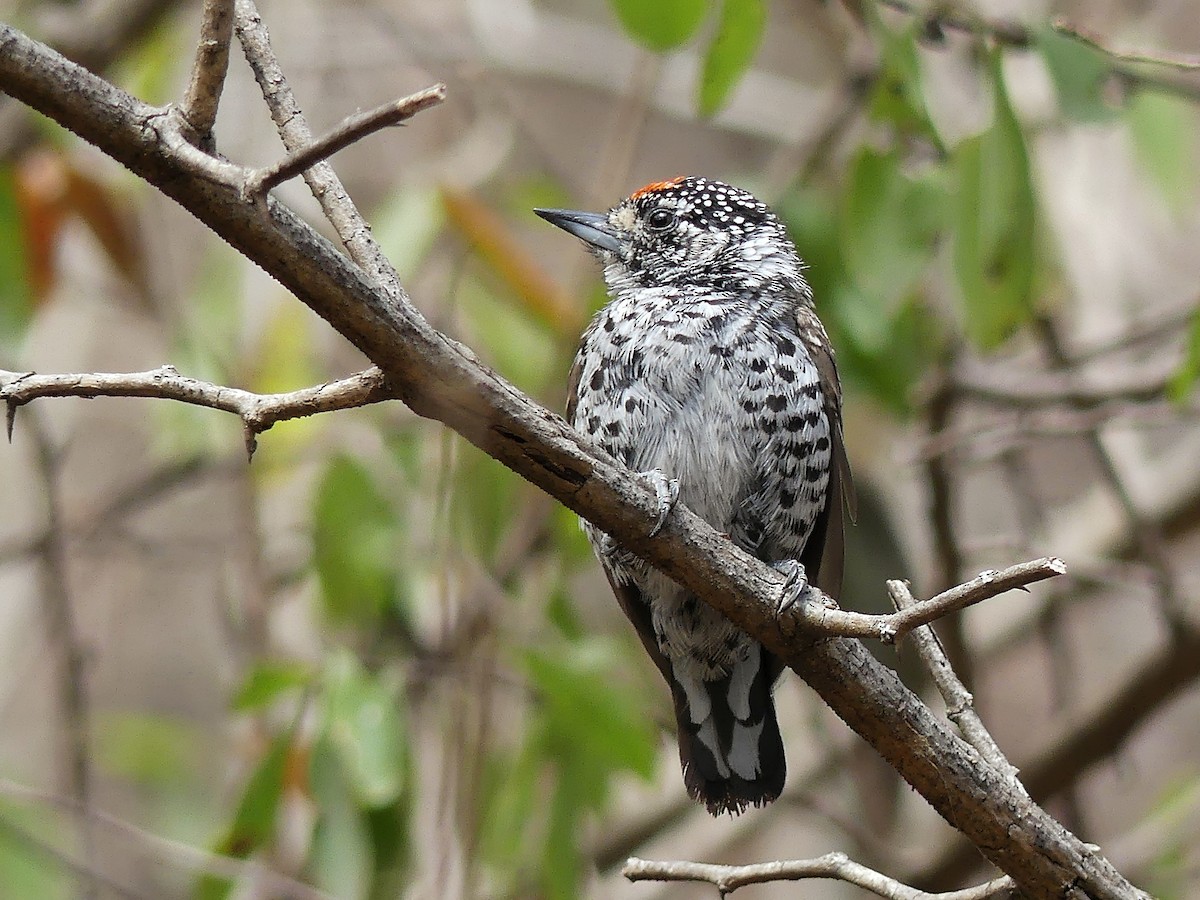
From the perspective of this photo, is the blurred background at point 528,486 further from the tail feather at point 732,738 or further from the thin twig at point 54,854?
the tail feather at point 732,738

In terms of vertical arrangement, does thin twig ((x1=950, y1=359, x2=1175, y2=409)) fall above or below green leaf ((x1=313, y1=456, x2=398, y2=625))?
above

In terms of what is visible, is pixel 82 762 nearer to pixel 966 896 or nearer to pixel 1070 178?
pixel 966 896

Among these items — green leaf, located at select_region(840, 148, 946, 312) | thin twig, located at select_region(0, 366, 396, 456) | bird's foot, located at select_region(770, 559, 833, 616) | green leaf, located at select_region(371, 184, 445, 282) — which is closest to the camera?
thin twig, located at select_region(0, 366, 396, 456)

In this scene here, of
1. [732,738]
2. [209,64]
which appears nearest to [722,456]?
[732,738]

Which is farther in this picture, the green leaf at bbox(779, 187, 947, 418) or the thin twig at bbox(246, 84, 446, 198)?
the green leaf at bbox(779, 187, 947, 418)

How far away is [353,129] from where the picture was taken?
153 cm

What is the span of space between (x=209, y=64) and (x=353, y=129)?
0.28 m

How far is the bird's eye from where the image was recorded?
12.4ft

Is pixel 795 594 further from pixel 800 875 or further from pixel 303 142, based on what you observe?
pixel 303 142

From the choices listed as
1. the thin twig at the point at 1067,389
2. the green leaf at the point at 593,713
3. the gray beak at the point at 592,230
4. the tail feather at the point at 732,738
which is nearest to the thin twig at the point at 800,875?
the tail feather at the point at 732,738

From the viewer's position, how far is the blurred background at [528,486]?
137 inches

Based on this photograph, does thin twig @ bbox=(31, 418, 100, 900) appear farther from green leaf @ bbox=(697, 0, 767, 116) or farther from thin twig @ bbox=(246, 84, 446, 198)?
thin twig @ bbox=(246, 84, 446, 198)

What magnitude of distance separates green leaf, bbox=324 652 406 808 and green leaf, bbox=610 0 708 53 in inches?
66.3

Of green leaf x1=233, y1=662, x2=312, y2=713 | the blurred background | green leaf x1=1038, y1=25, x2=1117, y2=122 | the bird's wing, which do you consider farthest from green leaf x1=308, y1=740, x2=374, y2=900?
green leaf x1=1038, y1=25, x2=1117, y2=122
